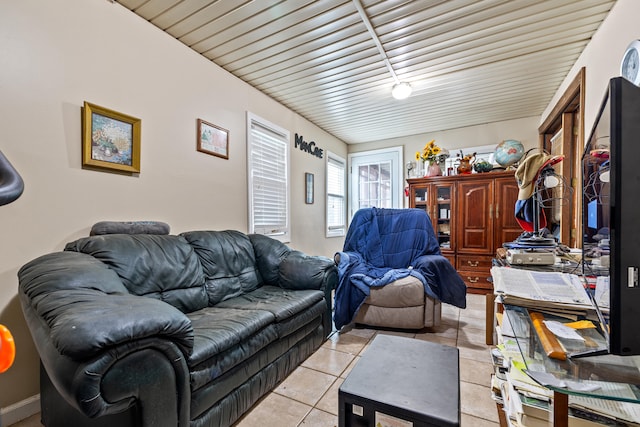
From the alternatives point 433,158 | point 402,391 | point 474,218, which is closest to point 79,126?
point 402,391

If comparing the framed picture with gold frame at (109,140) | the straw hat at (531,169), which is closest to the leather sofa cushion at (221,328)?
the framed picture with gold frame at (109,140)

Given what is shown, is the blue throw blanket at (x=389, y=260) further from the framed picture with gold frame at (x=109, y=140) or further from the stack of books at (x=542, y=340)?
the framed picture with gold frame at (x=109, y=140)

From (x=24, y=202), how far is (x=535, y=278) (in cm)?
255

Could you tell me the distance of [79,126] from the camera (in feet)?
5.65

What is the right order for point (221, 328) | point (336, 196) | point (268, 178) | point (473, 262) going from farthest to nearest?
Result: point (336, 196), point (473, 262), point (268, 178), point (221, 328)

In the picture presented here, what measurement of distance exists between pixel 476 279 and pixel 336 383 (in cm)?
285

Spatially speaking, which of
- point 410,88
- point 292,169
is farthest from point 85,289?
point 410,88

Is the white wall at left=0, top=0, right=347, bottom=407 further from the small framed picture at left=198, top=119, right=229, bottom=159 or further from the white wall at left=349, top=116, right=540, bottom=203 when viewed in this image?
the white wall at left=349, top=116, right=540, bottom=203

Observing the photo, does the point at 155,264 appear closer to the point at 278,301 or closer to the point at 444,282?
the point at 278,301

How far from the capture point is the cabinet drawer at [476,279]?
3.72 metres

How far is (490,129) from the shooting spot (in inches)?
166

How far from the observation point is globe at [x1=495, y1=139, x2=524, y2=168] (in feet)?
12.0

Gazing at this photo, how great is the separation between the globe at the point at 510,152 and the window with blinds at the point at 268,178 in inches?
111

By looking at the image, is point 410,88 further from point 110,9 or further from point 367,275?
point 110,9
